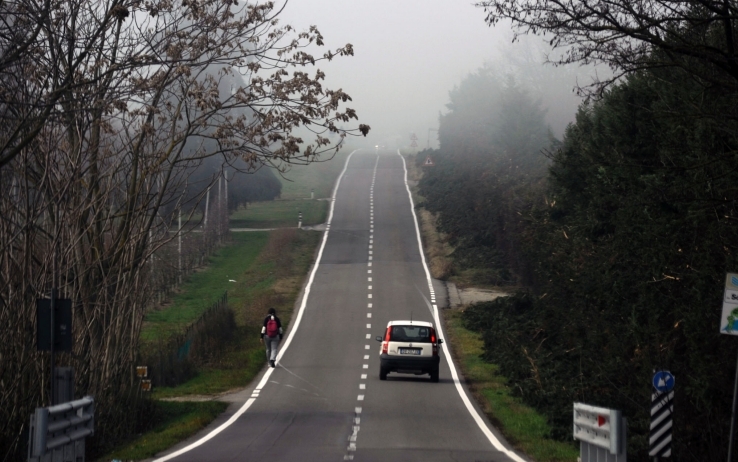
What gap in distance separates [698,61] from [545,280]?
20.5m

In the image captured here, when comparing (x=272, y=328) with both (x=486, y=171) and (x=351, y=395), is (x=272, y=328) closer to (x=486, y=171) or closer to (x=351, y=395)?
(x=351, y=395)

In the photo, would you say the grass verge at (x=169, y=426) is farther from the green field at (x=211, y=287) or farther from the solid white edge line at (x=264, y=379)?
the green field at (x=211, y=287)

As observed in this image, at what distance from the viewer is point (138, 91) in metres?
12.2

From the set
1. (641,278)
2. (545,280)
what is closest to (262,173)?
(545,280)

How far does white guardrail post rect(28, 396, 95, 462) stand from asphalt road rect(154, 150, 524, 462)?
14.7 feet

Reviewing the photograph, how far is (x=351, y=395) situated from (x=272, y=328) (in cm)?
527

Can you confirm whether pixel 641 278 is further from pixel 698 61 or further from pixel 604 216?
pixel 698 61

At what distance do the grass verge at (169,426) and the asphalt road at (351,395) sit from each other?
320mm

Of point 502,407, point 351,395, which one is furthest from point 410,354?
point 502,407

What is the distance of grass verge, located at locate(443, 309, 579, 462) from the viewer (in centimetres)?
1598

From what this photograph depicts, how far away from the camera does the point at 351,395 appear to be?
22.9 metres

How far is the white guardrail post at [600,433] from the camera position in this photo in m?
8.98

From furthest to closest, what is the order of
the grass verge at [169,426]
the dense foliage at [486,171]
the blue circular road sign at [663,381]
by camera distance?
the dense foliage at [486,171] → the grass verge at [169,426] → the blue circular road sign at [663,381]

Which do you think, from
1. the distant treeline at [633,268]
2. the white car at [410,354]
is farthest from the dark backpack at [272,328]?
the distant treeline at [633,268]
